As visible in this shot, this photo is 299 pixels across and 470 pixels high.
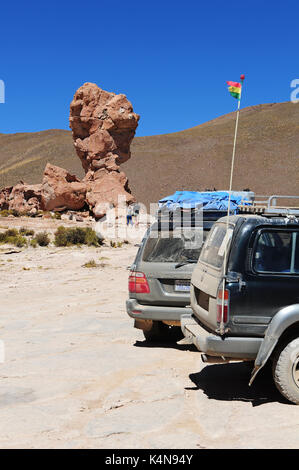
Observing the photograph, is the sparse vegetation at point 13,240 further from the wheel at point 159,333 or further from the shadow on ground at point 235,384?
the shadow on ground at point 235,384

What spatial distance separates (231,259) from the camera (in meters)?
5.35

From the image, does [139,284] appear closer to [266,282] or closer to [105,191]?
[266,282]

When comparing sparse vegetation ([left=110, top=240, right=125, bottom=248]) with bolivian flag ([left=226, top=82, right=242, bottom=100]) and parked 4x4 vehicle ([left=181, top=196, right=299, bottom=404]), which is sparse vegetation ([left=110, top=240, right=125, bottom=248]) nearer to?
bolivian flag ([left=226, top=82, right=242, bottom=100])

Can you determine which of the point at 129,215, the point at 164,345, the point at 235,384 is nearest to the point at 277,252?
the point at 235,384

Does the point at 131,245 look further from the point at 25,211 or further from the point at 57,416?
the point at 57,416

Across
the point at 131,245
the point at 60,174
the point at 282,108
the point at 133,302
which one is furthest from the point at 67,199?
the point at 282,108

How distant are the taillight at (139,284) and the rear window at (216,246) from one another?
5.01 ft

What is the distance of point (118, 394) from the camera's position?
5.78 m

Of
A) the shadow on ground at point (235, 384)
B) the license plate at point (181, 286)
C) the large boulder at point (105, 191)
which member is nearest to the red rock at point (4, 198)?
the large boulder at point (105, 191)

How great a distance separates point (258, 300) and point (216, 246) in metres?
0.90

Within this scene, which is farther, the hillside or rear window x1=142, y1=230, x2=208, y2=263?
the hillside

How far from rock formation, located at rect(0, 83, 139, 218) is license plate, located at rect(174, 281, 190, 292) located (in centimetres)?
3324

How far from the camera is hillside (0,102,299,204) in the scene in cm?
8881

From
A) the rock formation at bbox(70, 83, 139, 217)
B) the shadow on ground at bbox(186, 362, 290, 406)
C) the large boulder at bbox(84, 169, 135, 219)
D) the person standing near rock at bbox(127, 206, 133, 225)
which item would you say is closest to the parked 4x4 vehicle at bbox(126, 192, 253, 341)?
the shadow on ground at bbox(186, 362, 290, 406)
